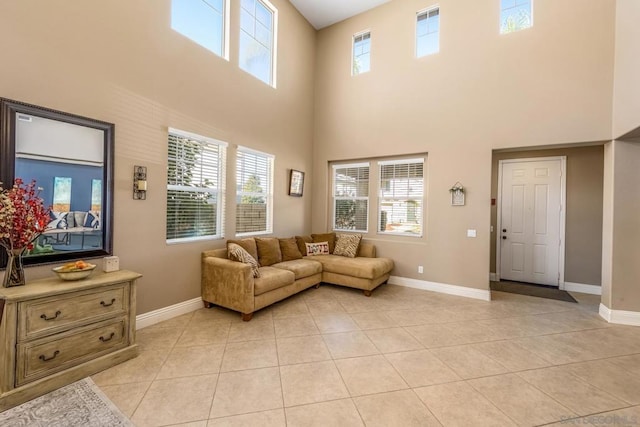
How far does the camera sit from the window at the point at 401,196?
4809mm

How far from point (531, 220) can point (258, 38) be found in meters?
5.97

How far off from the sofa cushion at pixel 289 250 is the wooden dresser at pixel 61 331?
7.98 feet

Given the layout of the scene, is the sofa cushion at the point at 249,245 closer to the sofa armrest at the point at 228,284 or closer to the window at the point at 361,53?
the sofa armrest at the point at 228,284

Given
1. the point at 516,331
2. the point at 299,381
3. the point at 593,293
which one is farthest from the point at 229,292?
the point at 593,293

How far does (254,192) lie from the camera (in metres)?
4.52

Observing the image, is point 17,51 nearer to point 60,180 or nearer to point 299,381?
point 60,180

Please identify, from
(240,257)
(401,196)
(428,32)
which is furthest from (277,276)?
(428,32)

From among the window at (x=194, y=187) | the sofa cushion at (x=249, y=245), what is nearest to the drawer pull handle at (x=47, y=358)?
the window at (x=194, y=187)

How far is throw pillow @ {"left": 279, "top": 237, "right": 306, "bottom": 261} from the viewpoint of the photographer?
4.59 m

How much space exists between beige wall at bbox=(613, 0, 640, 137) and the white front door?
1.57 meters

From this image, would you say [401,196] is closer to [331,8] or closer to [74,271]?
[331,8]

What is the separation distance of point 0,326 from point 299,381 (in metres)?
2.10

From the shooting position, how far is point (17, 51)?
2.12 metres

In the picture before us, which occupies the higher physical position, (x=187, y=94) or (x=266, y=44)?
(x=266, y=44)
